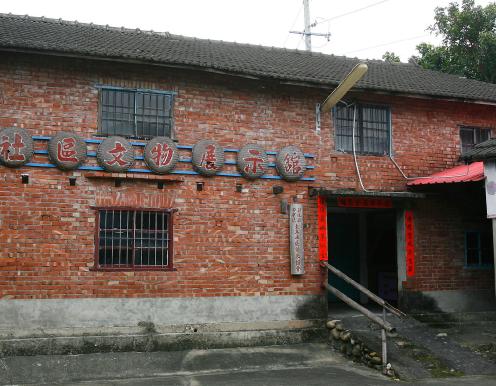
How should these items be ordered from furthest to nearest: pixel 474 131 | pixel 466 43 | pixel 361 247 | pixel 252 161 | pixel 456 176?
1. pixel 466 43
2. pixel 361 247
3. pixel 474 131
4. pixel 456 176
5. pixel 252 161

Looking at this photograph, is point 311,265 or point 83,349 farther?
point 311,265

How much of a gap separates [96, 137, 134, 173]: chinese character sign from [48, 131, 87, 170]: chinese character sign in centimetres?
31

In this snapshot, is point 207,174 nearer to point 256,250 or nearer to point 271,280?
point 256,250

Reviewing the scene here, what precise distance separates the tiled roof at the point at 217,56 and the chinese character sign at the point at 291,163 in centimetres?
140

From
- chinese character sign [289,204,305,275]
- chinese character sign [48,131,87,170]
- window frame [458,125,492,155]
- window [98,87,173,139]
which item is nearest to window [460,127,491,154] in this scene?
window frame [458,125,492,155]

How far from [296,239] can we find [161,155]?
307 centimetres

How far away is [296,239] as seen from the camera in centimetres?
1073

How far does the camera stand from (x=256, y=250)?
10.6 m

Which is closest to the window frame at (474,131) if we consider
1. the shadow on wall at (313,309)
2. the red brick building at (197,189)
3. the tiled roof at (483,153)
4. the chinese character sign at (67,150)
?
the red brick building at (197,189)

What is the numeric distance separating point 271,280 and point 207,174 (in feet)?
7.85

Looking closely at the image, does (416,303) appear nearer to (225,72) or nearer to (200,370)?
(200,370)

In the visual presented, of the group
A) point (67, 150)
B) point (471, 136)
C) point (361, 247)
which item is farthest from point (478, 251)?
point (67, 150)

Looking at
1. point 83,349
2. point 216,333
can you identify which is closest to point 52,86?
point 83,349

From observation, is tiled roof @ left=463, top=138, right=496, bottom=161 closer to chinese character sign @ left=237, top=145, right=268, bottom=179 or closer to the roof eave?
the roof eave
